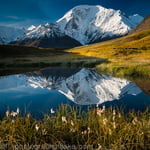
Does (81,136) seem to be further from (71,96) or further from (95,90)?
(95,90)

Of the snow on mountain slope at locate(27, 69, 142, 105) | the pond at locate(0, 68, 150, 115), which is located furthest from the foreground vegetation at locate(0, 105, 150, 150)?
the snow on mountain slope at locate(27, 69, 142, 105)

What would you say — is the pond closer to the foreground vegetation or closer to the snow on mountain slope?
the snow on mountain slope

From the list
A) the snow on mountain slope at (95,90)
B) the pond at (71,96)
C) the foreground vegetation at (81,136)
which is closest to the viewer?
the foreground vegetation at (81,136)

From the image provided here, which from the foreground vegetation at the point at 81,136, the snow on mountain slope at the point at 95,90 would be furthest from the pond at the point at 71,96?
the foreground vegetation at the point at 81,136

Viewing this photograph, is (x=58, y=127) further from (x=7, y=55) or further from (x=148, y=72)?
(x=7, y=55)

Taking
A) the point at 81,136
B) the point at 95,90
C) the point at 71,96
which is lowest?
the point at 81,136

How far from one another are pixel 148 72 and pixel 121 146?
25.9 metres

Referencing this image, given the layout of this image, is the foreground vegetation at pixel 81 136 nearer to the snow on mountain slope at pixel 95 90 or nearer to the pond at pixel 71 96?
the pond at pixel 71 96

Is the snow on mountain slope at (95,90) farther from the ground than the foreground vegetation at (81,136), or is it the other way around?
the snow on mountain slope at (95,90)

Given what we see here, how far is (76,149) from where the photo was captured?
217 inches

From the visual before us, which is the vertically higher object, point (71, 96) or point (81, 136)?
point (71, 96)

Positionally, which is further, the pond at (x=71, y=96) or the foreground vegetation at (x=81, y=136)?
the pond at (x=71, y=96)

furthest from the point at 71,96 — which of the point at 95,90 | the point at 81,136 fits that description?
the point at 81,136

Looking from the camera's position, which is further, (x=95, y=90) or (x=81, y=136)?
(x=95, y=90)
